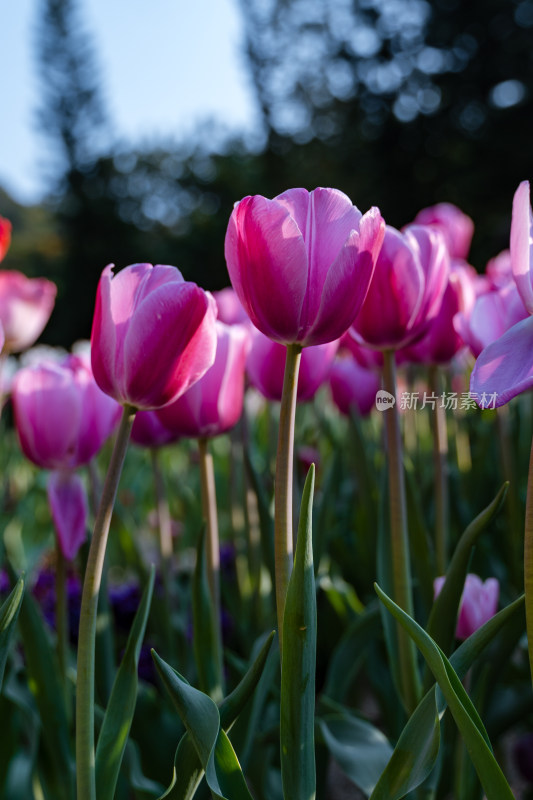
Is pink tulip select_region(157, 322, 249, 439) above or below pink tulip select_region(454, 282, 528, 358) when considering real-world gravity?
below

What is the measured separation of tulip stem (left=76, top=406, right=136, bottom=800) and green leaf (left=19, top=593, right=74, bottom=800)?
0.18 metres

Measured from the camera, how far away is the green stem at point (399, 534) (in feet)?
1.91

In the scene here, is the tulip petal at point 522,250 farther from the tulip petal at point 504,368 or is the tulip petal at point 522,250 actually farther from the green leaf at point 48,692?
the green leaf at point 48,692

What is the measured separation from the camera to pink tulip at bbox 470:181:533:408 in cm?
39

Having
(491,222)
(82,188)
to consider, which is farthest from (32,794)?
(82,188)

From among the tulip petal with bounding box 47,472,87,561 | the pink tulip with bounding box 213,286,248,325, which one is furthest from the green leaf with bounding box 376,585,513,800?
the pink tulip with bounding box 213,286,248,325

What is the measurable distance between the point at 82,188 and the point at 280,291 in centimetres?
2189

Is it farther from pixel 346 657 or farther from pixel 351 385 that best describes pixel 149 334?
pixel 351 385

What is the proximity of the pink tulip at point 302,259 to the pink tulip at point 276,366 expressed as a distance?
0.99ft

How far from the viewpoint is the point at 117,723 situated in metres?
0.51

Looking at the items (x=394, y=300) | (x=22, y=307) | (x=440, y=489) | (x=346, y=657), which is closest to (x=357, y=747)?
(x=346, y=657)

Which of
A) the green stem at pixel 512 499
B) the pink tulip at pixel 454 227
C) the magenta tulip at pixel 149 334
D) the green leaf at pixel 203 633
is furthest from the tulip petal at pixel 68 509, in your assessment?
the pink tulip at pixel 454 227

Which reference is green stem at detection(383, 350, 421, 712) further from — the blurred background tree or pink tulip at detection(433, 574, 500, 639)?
the blurred background tree

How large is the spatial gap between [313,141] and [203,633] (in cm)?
1877
